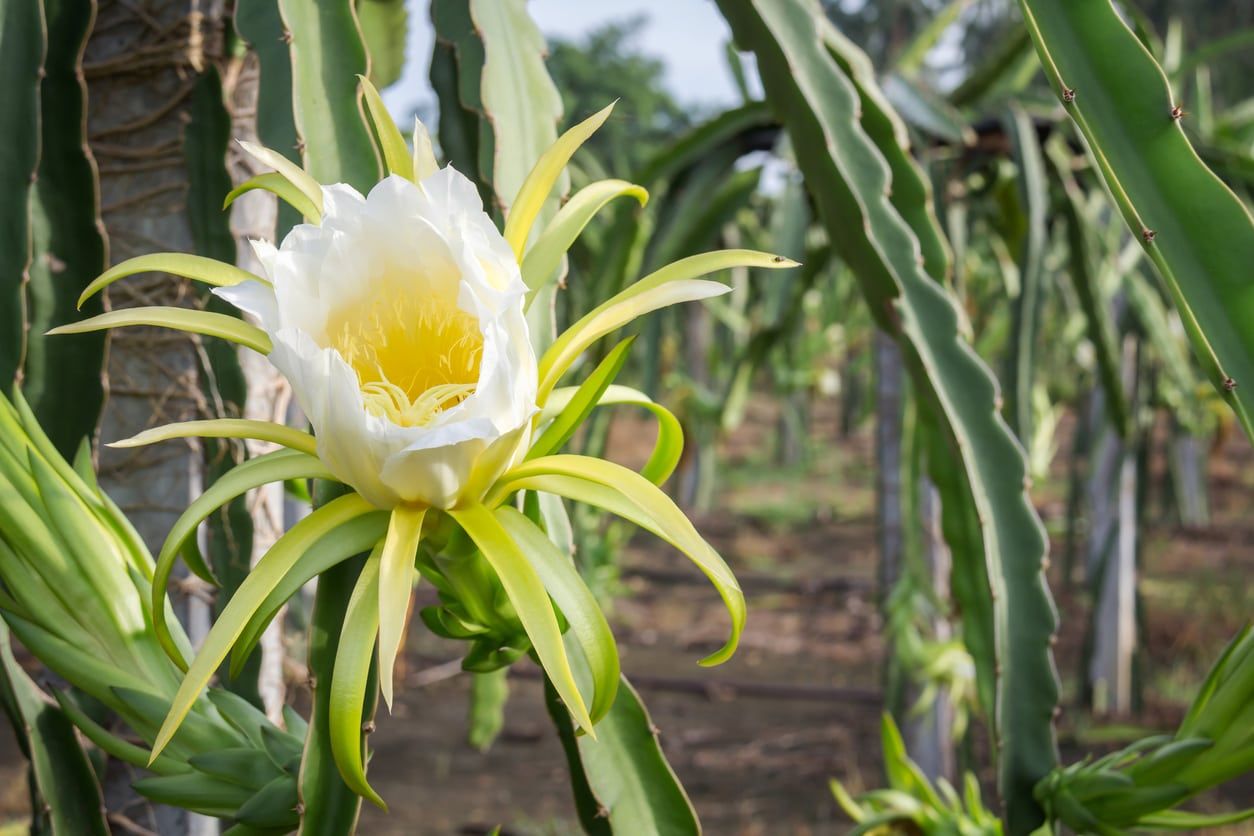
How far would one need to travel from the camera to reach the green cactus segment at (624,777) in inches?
23.1

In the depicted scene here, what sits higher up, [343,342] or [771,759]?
[343,342]

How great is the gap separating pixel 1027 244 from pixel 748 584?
3663mm

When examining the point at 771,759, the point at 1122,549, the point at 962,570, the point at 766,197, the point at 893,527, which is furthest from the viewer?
the point at 766,197

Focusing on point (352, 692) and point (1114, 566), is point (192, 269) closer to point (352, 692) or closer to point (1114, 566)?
point (352, 692)

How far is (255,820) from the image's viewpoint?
527 mm

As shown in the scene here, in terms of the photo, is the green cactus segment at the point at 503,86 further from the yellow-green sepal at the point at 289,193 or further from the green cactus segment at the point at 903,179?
the green cactus segment at the point at 903,179

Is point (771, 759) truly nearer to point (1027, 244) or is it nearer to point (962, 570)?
point (1027, 244)

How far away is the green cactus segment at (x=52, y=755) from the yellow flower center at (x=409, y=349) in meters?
0.32

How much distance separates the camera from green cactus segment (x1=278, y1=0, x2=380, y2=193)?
0.60 meters

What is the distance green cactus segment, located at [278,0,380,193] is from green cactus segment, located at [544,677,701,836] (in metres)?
0.31

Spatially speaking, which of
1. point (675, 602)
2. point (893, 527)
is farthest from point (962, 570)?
point (675, 602)

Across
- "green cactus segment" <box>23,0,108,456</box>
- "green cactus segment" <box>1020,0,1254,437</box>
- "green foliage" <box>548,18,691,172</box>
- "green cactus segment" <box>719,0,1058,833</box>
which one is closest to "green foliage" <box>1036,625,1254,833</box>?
"green cactus segment" <box>719,0,1058,833</box>

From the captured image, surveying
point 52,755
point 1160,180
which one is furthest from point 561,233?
point 52,755

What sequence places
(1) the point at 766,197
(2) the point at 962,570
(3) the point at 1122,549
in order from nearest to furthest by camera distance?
(2) the point at 962,570 < (3) the point at 1122,549 < (1) the point at 766,197
